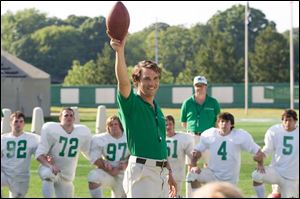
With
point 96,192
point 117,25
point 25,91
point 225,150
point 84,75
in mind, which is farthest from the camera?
point 84,75

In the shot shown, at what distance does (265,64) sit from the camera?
60094 mm

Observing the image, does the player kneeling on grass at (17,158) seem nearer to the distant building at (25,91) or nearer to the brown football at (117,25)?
the brown football at (117,25)

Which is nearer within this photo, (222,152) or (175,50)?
(222,152)

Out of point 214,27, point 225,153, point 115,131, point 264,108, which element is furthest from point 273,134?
point 214,27

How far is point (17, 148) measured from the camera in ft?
37.1

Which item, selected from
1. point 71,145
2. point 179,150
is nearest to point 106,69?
point 179,150

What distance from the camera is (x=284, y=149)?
11.2 meters

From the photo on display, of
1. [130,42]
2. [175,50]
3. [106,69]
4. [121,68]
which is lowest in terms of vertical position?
[121,68]

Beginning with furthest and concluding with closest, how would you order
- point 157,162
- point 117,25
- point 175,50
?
point 175,50
point 157,162
point 117,25

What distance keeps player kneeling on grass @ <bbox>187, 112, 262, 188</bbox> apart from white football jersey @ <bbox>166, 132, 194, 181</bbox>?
354mm

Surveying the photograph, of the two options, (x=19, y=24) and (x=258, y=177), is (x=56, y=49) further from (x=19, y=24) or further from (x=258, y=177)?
(x=258, y=177)

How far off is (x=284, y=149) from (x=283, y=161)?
0.16 meters

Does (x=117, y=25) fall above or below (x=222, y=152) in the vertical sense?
above

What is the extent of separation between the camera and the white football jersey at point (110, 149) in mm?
10984
